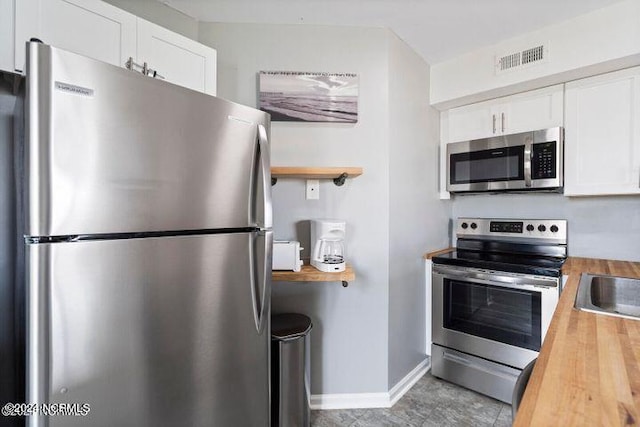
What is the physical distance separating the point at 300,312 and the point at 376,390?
0.71 meters

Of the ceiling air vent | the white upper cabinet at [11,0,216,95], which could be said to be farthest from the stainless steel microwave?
the white upper cabinet at [11,0,216,95]

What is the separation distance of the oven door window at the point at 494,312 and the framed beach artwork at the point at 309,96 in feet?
4.72

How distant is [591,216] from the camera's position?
2.12 m

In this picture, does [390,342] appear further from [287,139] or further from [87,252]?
[87,252]

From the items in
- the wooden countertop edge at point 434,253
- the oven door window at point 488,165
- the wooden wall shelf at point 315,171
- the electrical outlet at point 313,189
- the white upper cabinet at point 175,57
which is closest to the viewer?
the white upper cabinet at point 175,57

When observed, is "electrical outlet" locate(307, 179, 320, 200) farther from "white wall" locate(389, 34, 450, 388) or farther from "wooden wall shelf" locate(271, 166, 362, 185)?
"white wall" locate(389, 34, 450, 388)

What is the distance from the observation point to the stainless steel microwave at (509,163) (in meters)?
2.02

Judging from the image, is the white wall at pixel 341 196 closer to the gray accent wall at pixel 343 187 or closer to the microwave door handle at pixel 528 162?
the gray accent wall at pixel 343 187

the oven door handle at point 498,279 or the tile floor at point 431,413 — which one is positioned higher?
the oven door handle at point 498,279

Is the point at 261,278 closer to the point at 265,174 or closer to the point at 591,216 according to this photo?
the point at 265,174

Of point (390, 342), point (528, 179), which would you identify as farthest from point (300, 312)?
point (528, 179)

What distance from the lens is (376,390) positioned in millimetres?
1927

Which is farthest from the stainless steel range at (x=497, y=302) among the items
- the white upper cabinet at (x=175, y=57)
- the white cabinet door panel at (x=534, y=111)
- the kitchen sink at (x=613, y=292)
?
the white upper cabinet at (x=175, y=57)

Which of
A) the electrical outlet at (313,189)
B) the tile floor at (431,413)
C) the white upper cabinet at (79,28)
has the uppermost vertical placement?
the white upper cabinet at (79,28)
